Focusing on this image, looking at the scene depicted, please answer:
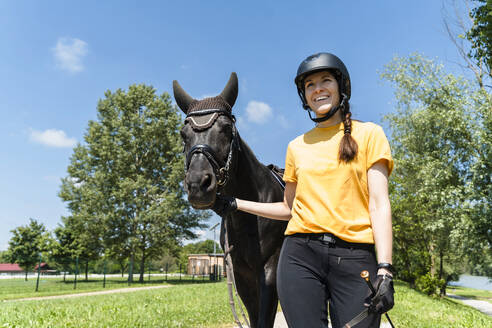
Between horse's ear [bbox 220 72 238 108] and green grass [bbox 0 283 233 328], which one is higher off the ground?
horse's ear [bbox 220 72 238 108]

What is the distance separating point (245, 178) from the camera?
3.23 metres

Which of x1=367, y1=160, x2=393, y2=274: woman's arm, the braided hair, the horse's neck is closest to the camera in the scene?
x1=367, y1=160, x2=393, y2=274: woman's arm

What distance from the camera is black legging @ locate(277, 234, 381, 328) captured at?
5.80 feet

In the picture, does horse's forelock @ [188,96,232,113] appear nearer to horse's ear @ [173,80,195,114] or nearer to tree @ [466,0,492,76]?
horse's ear @ [173,80,195,114]

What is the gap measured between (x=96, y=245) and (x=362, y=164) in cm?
2858

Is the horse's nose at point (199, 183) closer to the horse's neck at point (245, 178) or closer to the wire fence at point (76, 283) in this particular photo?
the horse's neck at point (245, 178)

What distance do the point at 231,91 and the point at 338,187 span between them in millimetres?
1503

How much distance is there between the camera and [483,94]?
16.3 meters

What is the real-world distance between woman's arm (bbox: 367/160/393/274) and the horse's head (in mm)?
1022

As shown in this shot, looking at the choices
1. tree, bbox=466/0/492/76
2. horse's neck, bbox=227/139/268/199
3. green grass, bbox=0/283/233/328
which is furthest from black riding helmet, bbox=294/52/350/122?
tree, bbox=466/0/492/76

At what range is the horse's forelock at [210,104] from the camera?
2.79 m

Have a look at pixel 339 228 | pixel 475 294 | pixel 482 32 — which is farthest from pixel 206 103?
pixel 475 294

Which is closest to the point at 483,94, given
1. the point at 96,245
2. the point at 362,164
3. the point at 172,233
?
the point at 362,164

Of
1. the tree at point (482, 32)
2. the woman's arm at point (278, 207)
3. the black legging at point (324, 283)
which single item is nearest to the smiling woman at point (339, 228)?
the black legging at point (324, 283)
